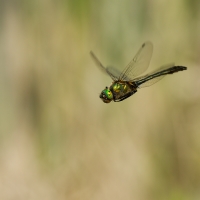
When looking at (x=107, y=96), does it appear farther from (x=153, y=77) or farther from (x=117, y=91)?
(x=153, y=77)

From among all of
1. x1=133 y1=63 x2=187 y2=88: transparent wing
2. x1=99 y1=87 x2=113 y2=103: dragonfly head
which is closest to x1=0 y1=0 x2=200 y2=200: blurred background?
x1=133 y1=63 x2=187 y2=88: transparent wing

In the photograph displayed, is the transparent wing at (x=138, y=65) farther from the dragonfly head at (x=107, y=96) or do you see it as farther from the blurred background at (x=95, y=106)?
the blurred background at (x=95, y=106)

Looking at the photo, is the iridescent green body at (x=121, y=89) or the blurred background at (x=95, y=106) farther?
the blurred background at (x=95, y=106)

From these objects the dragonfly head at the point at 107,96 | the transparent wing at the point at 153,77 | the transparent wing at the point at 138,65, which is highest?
the transparent wing at the point at 138,65

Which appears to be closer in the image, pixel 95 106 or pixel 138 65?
pixel 138 65

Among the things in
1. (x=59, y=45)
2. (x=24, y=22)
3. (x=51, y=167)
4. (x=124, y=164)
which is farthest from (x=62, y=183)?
(x=24, y=22)

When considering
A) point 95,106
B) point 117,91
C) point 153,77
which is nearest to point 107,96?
point 117,91

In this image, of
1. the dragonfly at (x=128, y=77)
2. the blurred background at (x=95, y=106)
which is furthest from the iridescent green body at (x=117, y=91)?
the blurred background at (x=95, y=106)
